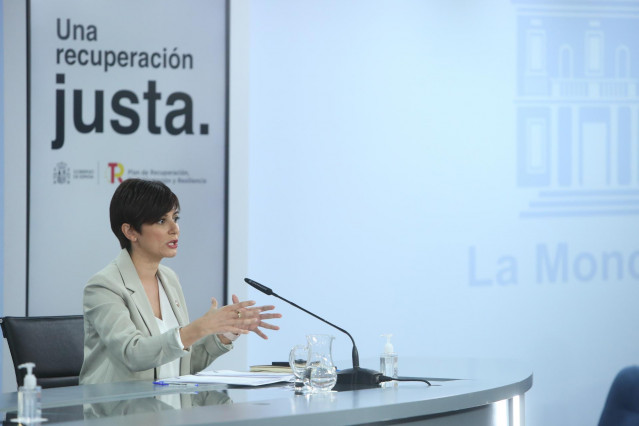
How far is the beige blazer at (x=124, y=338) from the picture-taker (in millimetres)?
2727

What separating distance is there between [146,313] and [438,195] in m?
2.51

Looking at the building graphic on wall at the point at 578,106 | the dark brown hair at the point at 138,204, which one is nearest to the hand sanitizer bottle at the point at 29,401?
the dark brown hair at the point at 138,204

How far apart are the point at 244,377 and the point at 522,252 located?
9.47ft

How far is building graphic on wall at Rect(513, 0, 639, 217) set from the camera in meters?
5.30

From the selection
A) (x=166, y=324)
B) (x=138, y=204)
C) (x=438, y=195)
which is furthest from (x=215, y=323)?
(x=438, y=195)

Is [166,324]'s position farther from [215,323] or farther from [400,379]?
[400,379]

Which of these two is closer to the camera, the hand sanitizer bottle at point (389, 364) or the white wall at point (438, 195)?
the hand sanitizer bottle at point (389, 364)

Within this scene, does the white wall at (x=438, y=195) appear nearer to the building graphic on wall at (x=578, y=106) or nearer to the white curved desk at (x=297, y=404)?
the building graphic on wall at (x=578, y=106)

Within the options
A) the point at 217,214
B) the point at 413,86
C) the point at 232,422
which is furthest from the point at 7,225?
the point at 232,422

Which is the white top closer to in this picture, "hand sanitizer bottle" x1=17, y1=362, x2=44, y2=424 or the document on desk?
the document on desk

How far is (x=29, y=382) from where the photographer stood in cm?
195

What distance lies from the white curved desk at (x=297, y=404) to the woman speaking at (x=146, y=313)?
14cm

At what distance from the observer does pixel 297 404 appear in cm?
217

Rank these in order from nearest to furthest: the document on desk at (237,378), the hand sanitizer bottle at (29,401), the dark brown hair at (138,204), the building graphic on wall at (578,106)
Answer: the hand sanitizer bottle at (29,401), the document on desk at (237,378), the dark brown hair at (138,204), the building graphic on wall at (578,106)
